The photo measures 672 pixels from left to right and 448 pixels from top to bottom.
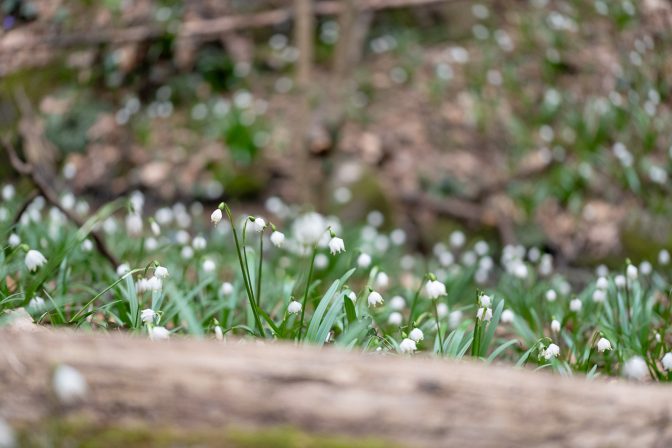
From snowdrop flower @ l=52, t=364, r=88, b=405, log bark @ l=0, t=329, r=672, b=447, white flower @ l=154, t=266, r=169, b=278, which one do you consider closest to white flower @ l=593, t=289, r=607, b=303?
log bark @ l=0, t=329, r=672, b=447

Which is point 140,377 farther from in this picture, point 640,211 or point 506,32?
point 506,32

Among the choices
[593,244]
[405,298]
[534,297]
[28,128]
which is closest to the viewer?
[534,297]

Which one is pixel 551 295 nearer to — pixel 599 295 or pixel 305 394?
pixel 599 295

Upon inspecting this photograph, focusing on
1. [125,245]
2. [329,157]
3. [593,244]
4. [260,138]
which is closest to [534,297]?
Result: [593,244]

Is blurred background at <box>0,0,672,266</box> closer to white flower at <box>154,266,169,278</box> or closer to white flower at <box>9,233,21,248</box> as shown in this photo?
white flower at <box>9,233,21,248</box>

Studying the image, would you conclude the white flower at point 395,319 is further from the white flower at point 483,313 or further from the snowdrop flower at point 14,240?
the snowdrop flower at point 14,240

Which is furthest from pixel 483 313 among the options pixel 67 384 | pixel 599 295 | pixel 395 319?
pixel 67 384
